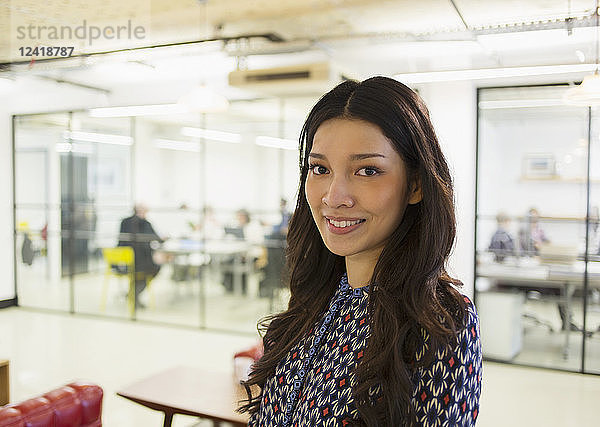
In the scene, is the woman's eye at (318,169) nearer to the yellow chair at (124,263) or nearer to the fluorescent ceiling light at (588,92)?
the fluorescent ceiling light at (588,92)

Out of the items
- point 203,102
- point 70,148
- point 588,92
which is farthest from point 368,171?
point 70,148

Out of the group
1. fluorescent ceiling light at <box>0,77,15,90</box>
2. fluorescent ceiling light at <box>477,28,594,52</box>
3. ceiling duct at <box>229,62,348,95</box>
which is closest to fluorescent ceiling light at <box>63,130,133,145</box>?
fluorescent ceiling light at <box>0,77,15,90</box>

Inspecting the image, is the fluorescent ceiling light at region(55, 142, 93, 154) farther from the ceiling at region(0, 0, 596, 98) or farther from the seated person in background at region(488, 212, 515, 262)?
the seated person in background at region(488, 212, 515, 262)

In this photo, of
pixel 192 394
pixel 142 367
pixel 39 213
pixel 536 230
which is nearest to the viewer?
pixel 192 394

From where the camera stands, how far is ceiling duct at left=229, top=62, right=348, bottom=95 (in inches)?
186

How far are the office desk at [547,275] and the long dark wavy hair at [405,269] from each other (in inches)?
207

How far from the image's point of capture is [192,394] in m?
3.39

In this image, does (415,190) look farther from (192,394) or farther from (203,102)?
(203,102)

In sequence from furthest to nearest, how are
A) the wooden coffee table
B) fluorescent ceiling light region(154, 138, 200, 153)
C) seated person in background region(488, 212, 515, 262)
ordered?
fluorescent ceiling light region(154, 138, 200, 153), seated person in background region(488, 212, 515, 262), the wooden coffee table

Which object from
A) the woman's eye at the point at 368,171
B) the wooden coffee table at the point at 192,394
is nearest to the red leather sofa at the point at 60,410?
the wooden coffee table at the point at 192,394

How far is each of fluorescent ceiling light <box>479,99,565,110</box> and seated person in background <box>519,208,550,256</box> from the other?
3.45 feet

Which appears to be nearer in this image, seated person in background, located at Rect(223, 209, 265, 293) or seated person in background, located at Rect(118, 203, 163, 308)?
seated person in background, located at Rect(223, 209, 265, 293)

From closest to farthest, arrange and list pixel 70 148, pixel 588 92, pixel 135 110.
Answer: pixel 588 92 → pixel 135 110 → pixel 70 148

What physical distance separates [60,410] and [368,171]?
2.51m
